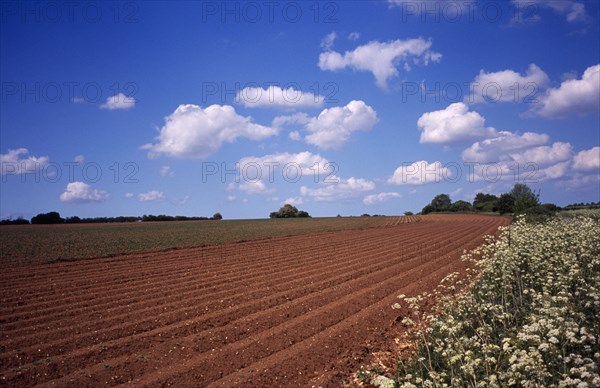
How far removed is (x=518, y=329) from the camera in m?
7.16

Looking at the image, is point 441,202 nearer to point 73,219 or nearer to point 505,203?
point 505,203

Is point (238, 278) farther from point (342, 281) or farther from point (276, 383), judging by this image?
point (276, 383)

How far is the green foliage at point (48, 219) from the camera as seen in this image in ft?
266

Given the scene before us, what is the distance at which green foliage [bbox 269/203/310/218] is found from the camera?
4309 inches

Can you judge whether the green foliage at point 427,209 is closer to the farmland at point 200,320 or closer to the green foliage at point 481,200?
the green foliage at point 481,200

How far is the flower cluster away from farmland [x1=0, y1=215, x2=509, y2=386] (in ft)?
6.21

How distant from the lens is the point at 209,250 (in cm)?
2869

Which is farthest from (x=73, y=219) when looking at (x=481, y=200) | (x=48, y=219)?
(x=481, y=200)

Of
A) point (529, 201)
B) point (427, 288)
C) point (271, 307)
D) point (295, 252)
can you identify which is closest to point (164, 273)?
point (271, 307)

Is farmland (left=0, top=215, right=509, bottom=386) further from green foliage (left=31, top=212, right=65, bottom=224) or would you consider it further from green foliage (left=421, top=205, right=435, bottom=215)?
green foliage (left=421, top=205, right=435, bottom=215)

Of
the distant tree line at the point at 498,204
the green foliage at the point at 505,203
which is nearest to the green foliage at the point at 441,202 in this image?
the distant tree line at the point at 498,204

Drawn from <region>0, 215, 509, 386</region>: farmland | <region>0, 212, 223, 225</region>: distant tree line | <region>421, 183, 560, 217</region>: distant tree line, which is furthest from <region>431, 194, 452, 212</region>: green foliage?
<region>0, 215, 509, 386</region>: farmland

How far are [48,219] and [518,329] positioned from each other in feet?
311

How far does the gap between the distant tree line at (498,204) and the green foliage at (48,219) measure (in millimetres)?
86016
